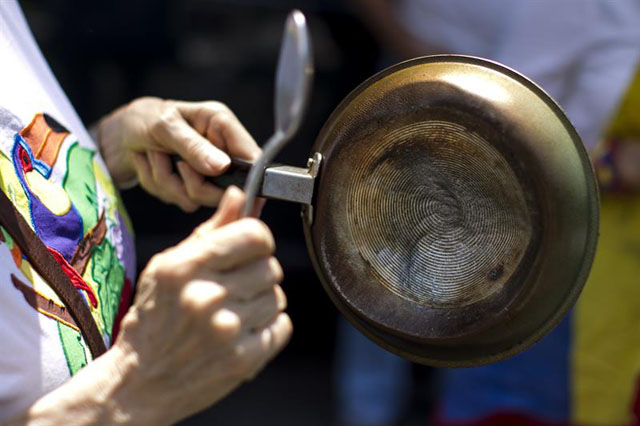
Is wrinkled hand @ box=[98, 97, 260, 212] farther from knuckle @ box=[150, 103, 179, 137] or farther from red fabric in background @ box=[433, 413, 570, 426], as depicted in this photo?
red fabric in background @ box=[433, 413, 570, 426]

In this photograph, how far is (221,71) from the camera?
9.72 feet

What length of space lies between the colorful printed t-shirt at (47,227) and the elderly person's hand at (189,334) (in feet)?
0.15

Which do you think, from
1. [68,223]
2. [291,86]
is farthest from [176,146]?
[291,86]

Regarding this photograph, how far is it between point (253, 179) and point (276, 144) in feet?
0.13

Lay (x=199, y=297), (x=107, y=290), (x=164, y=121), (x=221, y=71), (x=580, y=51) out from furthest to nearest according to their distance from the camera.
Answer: (x=221, y=71)
(x=580, y=51)
(x=164, y=121)
(x=107, y=290)
(x=199, y=297)

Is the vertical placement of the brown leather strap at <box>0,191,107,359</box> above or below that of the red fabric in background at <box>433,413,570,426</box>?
above

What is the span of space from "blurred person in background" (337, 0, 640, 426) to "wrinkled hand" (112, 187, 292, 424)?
120 cm

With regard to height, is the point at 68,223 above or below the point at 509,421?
above

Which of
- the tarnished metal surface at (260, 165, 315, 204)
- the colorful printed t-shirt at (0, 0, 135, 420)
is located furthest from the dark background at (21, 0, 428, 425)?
the tarnished metal surface at (260, 165, 315, 204)

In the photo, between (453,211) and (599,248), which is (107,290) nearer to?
(453,211)

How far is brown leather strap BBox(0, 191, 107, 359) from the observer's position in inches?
29.8

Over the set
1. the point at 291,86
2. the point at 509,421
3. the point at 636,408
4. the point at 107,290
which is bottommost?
the point at 509,421

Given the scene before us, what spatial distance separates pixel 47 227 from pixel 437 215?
0.39 metres

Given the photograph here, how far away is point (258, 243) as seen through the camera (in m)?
0.68
